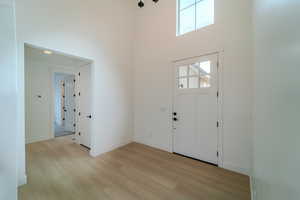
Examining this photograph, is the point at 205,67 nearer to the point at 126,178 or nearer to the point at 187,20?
the point at 187,20

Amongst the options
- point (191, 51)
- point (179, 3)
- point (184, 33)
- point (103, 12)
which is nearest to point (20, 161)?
point (103, 12)

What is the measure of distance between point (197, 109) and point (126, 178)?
1992mm

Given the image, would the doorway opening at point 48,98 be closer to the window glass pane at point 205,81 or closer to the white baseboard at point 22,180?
the white baseboard at point 22,180

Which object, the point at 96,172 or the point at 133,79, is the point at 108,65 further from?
the point at 96,172

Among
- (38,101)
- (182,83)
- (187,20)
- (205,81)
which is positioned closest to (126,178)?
(182,83)

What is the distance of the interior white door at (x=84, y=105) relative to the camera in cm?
339

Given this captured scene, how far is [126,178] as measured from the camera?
7.06ft

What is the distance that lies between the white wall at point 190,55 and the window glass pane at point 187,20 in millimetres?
208

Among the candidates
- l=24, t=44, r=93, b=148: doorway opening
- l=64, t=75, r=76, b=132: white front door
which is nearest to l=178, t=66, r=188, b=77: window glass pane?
l=24, t=44, r=93, b=148: doorway opening

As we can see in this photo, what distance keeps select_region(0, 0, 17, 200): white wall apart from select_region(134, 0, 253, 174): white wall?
2.68 m

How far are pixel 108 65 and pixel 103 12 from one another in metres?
1.32

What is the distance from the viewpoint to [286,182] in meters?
0.45

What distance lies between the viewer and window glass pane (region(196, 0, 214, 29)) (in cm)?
264

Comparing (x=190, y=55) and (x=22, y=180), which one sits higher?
(x=190, y=55)
